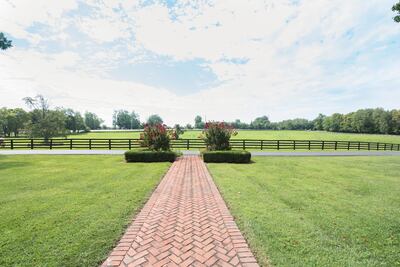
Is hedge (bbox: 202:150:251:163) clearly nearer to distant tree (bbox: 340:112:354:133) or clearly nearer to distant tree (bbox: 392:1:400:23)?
distant tree (bbox: 392:1:400:23)

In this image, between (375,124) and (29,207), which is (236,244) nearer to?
(29,207)

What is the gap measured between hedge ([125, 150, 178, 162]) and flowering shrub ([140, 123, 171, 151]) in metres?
1.23

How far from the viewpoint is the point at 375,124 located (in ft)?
304

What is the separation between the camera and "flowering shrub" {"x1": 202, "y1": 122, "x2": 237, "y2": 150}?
15312 mm

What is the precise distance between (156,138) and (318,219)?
37.9 ft

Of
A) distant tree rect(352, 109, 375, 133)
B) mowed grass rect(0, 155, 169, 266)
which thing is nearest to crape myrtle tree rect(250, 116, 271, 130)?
distant tree rect(352, 109, 375, 133)

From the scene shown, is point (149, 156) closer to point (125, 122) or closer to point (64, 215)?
point (64, 215)

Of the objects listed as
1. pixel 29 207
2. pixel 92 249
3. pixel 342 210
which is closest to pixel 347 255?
pixel 342 210

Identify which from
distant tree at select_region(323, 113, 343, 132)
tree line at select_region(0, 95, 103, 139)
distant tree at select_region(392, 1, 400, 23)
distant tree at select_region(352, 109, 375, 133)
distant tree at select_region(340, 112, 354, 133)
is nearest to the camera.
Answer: distant tree at select_region(392, 1, 400, 23)

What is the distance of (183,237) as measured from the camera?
3.91 meters

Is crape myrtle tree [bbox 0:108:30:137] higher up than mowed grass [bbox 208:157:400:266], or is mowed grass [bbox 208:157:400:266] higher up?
crape myrtle tree [bbox 0:108:30:137]

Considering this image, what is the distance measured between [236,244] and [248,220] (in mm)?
983

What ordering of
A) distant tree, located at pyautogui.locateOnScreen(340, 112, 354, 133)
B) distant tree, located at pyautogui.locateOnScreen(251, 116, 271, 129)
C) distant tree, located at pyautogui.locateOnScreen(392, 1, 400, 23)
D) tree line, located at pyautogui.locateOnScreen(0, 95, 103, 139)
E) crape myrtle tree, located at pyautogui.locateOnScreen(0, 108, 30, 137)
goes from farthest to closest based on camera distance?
distant tree, located at pyautogui.locateOnScreen(251, 116, 271, 129) → distant tree, located at pyautogui.locateOnScreen(340, 112, 354, 133) → crape myrtle tree, located at pyautogui.locateOnScreen(0, 108, 30, 137) → tree line, located at pyautogui.locateOnScreen(0, 95, 103, 139) → distant tree, located at pyautogui.locateOnScreen(392, 1, 400, 23)

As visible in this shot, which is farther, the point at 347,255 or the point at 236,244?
the point at 236,244
